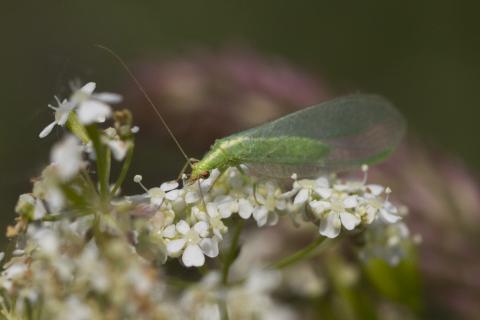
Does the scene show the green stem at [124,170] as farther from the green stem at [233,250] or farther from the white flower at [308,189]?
the white flower at [308,189]

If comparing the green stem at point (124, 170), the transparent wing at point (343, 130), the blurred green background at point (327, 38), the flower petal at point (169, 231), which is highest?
the green stem at point (124, 170)

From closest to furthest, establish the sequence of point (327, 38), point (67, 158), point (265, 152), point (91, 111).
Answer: point (67, 158) → point (91, 111) → point (265, 152) → point (327, 38)

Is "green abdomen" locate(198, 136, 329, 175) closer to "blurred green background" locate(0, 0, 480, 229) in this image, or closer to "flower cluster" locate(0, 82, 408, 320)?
"flower cluster" locate(0, 82, 408, 320)

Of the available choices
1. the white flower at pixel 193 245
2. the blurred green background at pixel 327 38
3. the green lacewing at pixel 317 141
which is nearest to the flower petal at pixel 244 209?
the white flower at pixel 193 245

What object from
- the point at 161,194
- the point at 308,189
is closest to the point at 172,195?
the point at 161,194

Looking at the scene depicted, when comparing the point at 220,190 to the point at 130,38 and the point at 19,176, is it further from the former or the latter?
the point at 130,38

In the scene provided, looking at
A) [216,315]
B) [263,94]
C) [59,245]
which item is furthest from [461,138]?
[59,245]

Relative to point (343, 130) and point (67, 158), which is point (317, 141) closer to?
point (343, 130)
